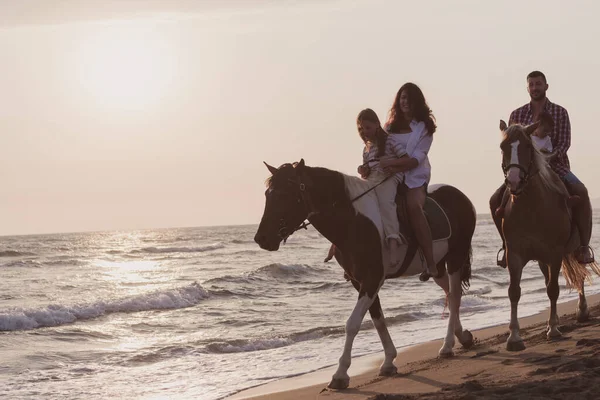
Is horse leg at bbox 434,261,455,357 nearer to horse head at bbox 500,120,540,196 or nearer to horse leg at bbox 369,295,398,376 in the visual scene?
horse leg at bbox 369,295,398,376

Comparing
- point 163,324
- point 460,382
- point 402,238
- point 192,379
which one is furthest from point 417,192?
point 163,324

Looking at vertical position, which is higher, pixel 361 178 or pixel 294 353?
pixel 361 178

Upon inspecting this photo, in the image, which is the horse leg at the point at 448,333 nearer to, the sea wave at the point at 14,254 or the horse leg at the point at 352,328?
the horse leg at the point at 352,328

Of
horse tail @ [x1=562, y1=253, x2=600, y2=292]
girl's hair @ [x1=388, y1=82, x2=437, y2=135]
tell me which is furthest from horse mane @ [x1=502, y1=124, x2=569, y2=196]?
horse tail @ [x1=562, y1=253, x2=600, y2=292]

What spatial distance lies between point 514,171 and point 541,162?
0.71 metres

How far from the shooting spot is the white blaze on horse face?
27.3 feet

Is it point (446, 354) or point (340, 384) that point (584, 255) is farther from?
point (340, 384)

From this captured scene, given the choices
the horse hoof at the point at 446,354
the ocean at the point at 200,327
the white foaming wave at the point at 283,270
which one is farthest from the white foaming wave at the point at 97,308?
the horse hoof at the point at 446,354

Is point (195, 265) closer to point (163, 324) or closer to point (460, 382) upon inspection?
point (163, 324)

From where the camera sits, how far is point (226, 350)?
1258 cm

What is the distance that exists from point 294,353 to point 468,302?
22.3ft

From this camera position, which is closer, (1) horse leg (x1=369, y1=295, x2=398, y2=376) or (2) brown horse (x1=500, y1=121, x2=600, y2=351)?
(1) horse leg (x1=369, y1=295, x2=398, y2=376)

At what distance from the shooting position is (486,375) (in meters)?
7.19

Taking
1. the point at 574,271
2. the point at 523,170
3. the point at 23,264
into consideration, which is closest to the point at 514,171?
the point at 523,170
